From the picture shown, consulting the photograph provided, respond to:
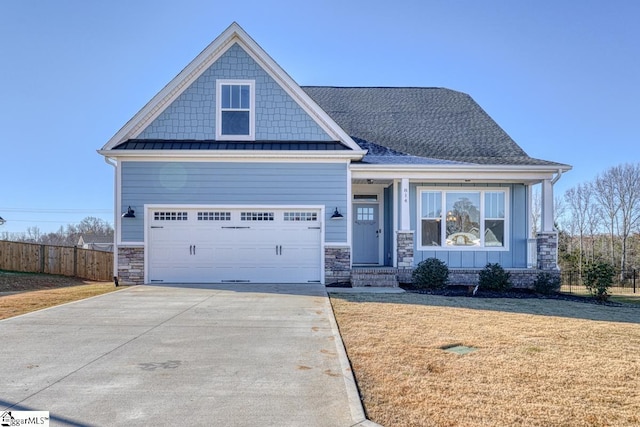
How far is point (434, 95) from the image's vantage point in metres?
16.8

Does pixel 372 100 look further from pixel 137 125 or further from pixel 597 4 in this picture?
pixel 137 125

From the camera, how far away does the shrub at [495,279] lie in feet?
37.5

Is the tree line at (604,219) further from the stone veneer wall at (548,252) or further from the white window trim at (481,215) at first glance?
the white window trim at (481,215)

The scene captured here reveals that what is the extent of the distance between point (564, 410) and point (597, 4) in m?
14.1

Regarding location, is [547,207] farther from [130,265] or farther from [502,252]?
[130,265]

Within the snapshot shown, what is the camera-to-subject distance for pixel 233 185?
11859mm

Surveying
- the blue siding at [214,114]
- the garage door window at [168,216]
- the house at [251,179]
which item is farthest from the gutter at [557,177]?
the garage door window at [168,216]

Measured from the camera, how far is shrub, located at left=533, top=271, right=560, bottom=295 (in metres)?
11.3

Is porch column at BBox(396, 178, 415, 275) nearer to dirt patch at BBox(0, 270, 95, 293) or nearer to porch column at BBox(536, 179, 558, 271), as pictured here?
porch column at BBox(536, 179, 558, 271)

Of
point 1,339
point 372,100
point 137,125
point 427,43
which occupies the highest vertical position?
point 427,43

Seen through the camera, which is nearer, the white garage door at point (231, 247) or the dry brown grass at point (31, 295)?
the dry brown grass at point (31, 295)

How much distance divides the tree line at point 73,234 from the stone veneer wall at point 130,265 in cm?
3865

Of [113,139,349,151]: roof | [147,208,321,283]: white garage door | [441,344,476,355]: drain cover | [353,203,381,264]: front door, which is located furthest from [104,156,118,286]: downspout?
[441,344,476,355]: drain cover

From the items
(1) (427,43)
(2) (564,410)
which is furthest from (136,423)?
(1) (427,43)
